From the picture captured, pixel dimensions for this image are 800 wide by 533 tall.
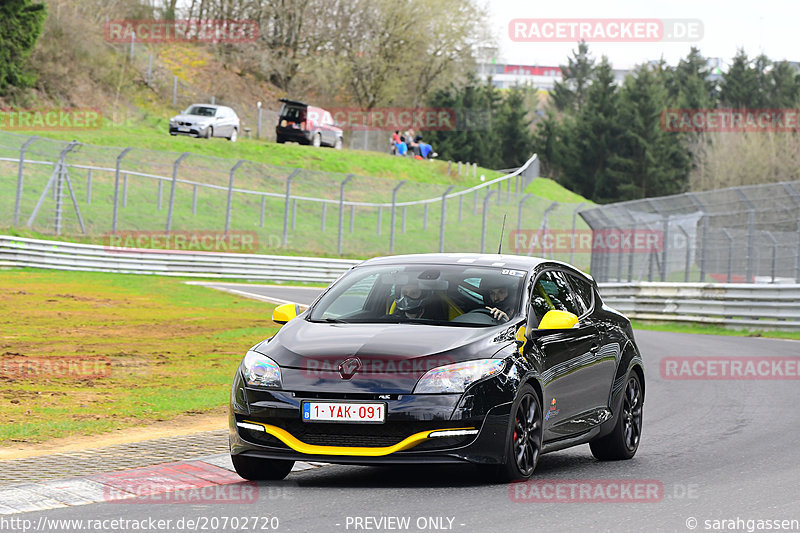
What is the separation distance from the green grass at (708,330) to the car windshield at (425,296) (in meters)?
17.4

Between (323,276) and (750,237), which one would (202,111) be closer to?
(323,276)

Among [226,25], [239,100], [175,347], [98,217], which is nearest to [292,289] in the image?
[98,217]

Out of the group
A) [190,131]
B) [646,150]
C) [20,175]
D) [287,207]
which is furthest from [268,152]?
[646,150]

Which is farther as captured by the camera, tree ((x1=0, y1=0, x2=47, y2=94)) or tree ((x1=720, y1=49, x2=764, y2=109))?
tree ((x1=720, y1=49, x2=764, y2=109))

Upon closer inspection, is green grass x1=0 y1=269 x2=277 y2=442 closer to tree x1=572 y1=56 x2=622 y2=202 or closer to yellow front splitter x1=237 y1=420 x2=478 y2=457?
yellow front splitter x1=237 y1=420 x2=478 y2=457

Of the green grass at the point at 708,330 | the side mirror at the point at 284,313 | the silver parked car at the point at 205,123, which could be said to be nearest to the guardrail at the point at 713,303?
the green grass at the point at 708,330

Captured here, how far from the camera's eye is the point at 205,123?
5416 cm

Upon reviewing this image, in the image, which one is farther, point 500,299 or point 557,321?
point 500,299

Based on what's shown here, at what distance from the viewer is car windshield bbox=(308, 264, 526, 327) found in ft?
27.0

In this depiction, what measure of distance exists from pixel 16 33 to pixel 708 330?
104ft

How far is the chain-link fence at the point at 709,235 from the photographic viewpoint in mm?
27328

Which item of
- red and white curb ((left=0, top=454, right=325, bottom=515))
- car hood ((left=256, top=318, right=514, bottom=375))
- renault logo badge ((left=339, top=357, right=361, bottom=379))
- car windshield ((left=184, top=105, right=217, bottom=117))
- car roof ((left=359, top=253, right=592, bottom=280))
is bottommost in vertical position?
red and white curb ((left=0, top=454, right=325, bottom=515))

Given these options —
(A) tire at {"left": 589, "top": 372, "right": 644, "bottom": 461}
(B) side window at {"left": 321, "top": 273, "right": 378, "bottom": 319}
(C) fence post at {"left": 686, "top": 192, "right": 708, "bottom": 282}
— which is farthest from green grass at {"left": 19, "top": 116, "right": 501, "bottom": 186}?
(B) side window at {"left": 321, "top": 273, "right": 378, "bottom": 319}

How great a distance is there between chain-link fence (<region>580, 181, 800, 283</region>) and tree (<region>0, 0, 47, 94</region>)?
25046 millimetres
